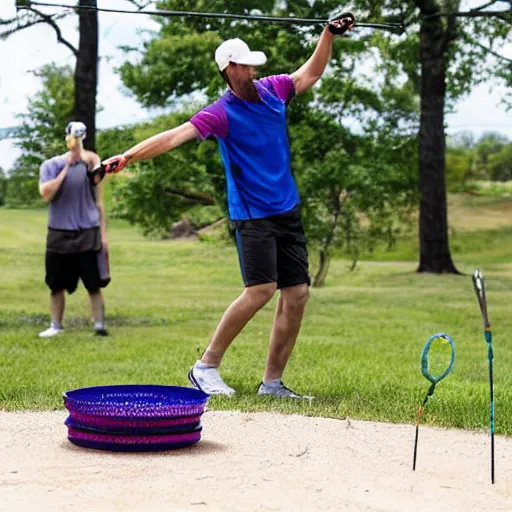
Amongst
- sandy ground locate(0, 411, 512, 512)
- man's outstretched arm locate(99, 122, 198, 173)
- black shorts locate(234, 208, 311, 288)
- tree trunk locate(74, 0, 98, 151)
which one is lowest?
sandy ground locate(0, 411, 512, 512)

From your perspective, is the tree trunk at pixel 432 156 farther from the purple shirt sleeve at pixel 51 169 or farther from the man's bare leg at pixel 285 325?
the man's bare leg at pixel 285 325

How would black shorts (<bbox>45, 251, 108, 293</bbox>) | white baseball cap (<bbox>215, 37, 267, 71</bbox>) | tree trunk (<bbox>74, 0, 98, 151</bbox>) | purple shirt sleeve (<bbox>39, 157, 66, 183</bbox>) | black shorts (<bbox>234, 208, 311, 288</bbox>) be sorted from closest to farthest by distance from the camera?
white baseball cap (<bbox>215, 37, 267, 71</bbox>) → black shorts (<bbox>234, 208, 311, 288</bbox>) → purple shirt sleeve (<bbox>39, 157, 66, 183</bbox>) → black shorts (<bbox>45, 251, 108, 293</bbox>) → tree trunk (<bbox>74, 0, 98, 151</bbox>)

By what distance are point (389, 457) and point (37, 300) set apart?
1309cm

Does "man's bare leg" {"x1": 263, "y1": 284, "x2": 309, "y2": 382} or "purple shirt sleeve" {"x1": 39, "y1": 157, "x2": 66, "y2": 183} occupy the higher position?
"purple shirt sleeve" {"x1": 39, "y1": 157, "x2": 66, "y2": 183}

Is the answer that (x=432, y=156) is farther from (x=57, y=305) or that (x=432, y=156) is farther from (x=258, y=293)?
(x=258, y=293)

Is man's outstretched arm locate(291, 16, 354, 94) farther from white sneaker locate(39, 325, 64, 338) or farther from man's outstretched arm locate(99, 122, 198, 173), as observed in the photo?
white sneaker locate(39, 325, 64, 338)

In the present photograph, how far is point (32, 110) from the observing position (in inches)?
867

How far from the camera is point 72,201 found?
35.6 ft

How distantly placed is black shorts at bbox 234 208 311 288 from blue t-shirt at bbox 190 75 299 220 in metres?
0.07

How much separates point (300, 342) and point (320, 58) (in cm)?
475

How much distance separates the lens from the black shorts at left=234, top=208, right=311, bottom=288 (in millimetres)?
6926

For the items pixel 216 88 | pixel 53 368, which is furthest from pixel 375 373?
pixel 216 88

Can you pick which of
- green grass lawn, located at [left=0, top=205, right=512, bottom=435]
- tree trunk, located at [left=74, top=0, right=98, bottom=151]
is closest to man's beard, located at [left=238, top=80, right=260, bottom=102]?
green grass lawn, located at [left=0, top=205, right=512, bottom=435]

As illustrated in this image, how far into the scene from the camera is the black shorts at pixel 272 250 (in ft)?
22.7
